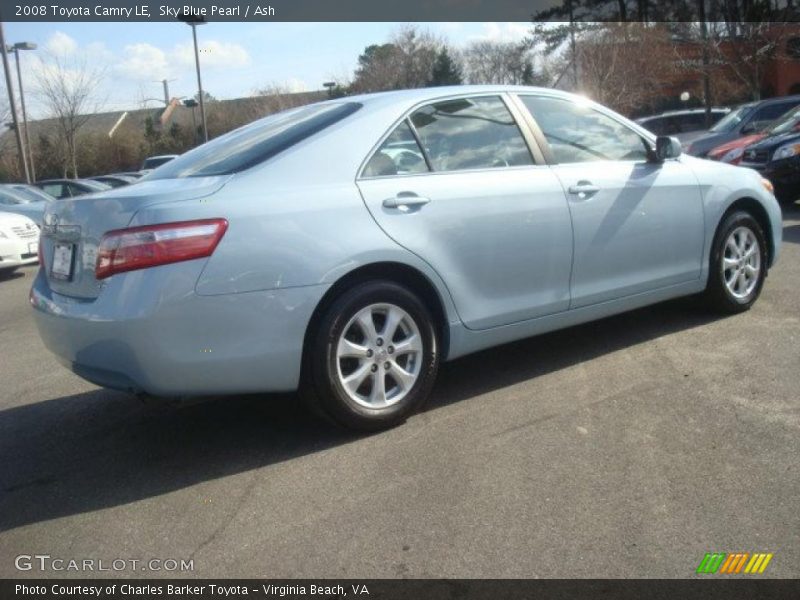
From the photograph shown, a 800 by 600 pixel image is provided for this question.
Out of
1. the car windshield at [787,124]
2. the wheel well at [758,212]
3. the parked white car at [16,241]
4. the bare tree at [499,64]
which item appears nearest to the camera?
the wheel well at [758,212]

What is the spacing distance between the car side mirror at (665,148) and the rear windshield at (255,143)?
6.54ft

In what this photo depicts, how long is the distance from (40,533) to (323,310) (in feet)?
4.79

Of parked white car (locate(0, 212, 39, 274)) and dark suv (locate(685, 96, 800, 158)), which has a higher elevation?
dark suv (locate(685, 96, 800, 158))

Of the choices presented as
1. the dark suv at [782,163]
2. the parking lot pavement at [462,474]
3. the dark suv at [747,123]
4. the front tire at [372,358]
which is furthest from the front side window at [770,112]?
the front tire at [372,358]

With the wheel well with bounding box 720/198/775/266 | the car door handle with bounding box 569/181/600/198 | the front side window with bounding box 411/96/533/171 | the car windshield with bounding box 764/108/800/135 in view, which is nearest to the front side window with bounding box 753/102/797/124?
the car windshield with bounding box 764/108/800/135

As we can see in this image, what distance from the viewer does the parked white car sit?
10812 mm

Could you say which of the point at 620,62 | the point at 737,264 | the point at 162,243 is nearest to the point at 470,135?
the point at 162,243

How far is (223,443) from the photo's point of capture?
3951 millimetres

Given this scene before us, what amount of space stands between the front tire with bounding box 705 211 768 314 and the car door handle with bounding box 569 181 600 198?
3.97 ft

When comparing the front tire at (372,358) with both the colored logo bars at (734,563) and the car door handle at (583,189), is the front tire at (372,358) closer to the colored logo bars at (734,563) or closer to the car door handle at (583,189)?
the car door handle at (583,189)

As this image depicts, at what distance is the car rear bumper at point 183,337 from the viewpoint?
3.30 m

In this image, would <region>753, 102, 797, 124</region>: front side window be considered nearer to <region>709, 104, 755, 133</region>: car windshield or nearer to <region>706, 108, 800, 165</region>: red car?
<region>709, 104, 755, 133</region>: car windshield

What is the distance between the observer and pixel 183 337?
3330 millimetres

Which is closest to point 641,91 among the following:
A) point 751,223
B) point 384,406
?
point 751,223
